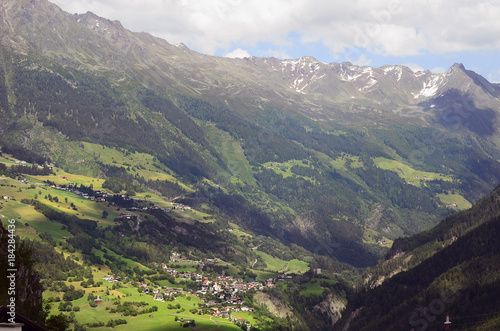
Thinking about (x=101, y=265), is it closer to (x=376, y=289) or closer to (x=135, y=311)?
(x=135, y=311)

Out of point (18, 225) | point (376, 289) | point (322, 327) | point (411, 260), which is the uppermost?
point (18, 225)

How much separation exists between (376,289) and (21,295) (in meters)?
138

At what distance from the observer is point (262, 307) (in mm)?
178875

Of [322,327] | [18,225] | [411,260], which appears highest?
[18,225]

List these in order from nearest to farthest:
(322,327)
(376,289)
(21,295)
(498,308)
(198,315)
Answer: (21,295) < (498,308) < (198,315) < (376,289) < (322,327)

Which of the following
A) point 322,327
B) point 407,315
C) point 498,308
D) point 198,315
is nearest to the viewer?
point 498,308

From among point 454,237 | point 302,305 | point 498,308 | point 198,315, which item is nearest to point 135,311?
point 198,315

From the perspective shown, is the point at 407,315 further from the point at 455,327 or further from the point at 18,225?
the point at 18,225

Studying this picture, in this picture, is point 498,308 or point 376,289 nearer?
point 498,308

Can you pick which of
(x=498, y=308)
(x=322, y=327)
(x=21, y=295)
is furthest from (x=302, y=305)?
(x=21, y=295)

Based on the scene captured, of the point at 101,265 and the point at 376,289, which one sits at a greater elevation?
the point at 101,265

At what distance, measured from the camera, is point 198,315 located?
495ft

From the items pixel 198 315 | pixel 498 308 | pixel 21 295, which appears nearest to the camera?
pixel 21 295

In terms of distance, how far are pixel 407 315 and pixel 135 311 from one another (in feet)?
261
